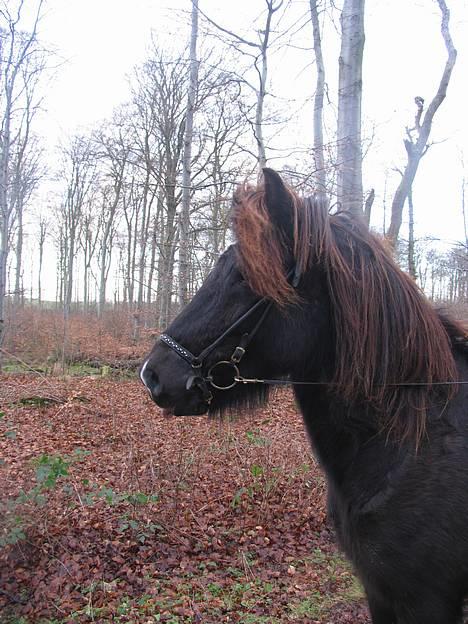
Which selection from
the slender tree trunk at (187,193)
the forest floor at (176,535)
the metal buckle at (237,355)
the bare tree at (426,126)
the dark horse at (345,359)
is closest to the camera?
the dark horse at (345,359)

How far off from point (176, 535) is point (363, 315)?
3978mm

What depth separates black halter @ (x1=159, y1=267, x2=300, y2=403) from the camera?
1879 mm

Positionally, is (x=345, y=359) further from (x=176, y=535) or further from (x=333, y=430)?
(x=176, y=535)

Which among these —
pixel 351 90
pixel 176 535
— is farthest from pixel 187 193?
pixel 176 535

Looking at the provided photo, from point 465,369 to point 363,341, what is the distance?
555 mm

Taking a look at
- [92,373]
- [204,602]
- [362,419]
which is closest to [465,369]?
[362,419]

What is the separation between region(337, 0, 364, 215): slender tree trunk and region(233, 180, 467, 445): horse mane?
13.6ft

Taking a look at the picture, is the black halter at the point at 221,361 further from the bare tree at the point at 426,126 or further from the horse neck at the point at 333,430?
the bare tree at the point at 426,126

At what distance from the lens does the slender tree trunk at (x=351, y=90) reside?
232 inches

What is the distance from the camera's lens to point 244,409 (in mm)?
2174

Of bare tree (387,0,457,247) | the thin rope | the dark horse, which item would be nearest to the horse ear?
the dark horse

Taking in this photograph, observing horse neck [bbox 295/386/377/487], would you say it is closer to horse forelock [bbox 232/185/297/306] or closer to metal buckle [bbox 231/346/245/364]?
metal buckle [bbox 231/346/245/364]

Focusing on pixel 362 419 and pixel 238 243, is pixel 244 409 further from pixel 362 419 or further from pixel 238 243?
pixel 238 243

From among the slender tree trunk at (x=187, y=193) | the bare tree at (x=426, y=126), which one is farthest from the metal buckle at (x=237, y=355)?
the bare tree at (x=426, y=126)
